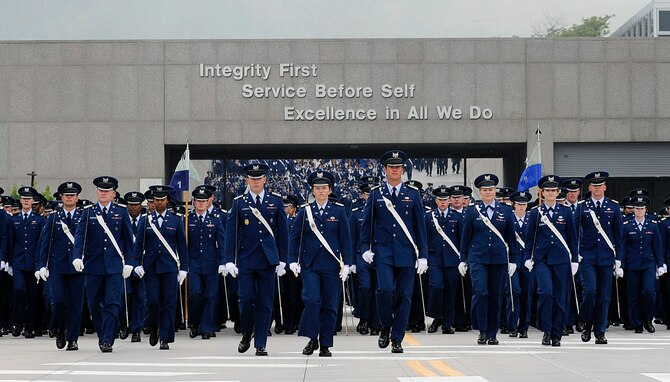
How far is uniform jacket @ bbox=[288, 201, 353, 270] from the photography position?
14016 mm

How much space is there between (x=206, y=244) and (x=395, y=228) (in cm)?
571

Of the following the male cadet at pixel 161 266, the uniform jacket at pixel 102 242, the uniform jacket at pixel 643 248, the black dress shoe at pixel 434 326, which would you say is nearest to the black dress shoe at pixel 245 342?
the male cadet at pixel 161 266

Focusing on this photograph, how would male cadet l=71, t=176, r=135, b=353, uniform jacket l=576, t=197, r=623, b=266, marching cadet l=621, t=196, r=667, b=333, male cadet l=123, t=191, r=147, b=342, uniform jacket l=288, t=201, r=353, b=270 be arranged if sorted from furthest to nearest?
1. marching cadet l=621, t=196, r=667, b=333
2. male cadet l=123, t=191, r=147, b=342
3. uniform jacket l=576, t=197, r=623, b=266
4. male cadet l=71, t=176, r=135, b=353
5. uniform jacket l=288, t=201, r=353, b=270

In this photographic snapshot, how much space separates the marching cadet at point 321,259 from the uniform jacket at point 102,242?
8.07 ft

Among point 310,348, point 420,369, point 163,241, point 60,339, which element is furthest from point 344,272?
point 60,339

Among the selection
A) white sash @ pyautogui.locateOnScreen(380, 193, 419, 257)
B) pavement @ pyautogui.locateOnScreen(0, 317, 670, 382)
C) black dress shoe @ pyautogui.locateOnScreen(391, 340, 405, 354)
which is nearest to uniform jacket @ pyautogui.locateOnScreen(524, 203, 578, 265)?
pavement @ pyautogui.locateOnScreen(0, 317, 670, 382)

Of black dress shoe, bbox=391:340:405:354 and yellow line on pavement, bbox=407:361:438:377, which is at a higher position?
black dress shoe, bbox=391:340:405:354

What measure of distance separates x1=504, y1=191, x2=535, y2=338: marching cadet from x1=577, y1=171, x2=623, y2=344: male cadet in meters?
1.27

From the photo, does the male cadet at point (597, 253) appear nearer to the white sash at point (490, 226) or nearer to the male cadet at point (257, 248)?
the white sash at point (490, 226)

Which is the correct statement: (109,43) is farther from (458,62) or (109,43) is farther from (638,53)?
(638,53)

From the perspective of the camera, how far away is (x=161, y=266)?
627 inches

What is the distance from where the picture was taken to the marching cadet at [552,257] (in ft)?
50.8

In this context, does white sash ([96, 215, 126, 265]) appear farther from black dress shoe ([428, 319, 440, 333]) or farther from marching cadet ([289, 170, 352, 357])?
black dress shoe ([428, 319, 440, 333])

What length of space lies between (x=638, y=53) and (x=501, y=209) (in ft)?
69.4
